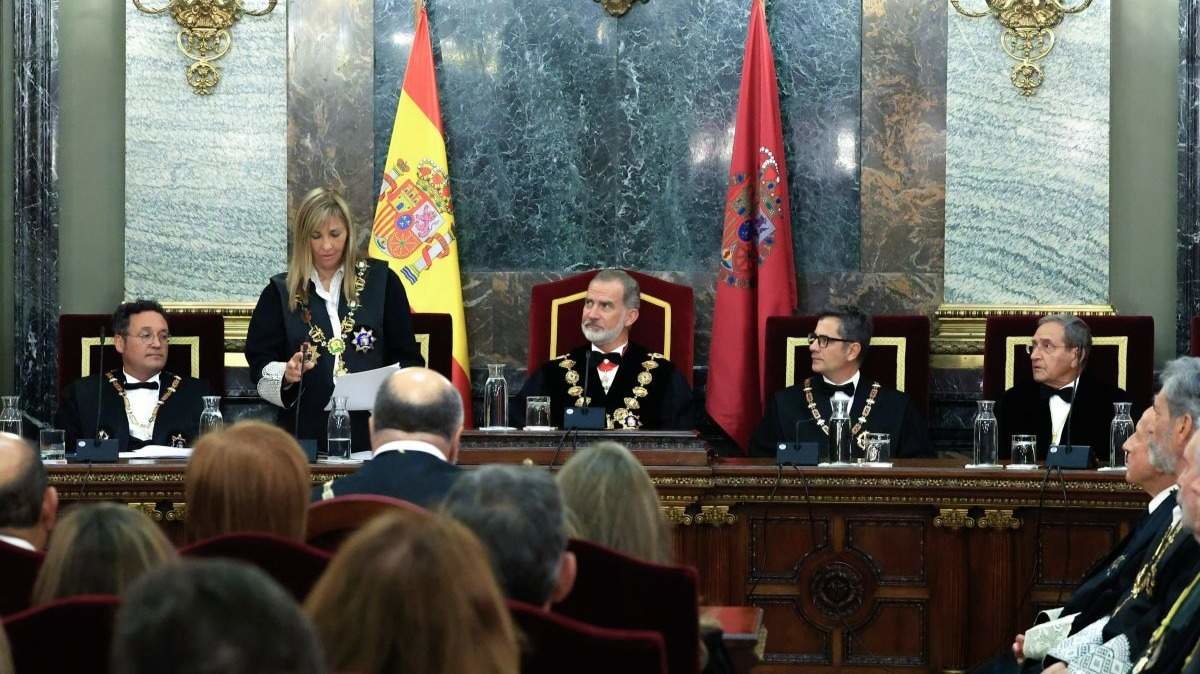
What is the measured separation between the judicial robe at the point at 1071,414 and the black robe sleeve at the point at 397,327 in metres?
2.29

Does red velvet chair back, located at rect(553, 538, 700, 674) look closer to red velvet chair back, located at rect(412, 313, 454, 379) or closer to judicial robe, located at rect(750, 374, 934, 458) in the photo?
judicial robe, located at rect(750, 374, 934, 458)

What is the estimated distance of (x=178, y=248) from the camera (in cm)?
781

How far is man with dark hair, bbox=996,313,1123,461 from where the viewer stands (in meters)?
6.47

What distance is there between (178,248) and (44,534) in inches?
185

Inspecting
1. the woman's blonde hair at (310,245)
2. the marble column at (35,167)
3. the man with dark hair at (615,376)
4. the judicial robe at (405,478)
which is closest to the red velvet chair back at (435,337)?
the man with dark hair at (615,376)

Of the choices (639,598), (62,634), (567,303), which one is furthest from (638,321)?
(62,634)

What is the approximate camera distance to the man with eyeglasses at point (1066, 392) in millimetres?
6473

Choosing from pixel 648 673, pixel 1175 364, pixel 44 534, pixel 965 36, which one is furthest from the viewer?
pixel 965 36

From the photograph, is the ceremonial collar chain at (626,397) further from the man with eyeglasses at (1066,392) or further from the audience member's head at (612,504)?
the audience member's head at (612,504)

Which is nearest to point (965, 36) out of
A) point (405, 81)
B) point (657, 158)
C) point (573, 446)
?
point (657, 158)

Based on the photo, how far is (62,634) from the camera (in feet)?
7.24

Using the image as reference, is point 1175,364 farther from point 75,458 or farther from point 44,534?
point 75,458

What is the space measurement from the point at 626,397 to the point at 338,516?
366 cm

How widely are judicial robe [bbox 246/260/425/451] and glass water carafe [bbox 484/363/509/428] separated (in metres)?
0.36
